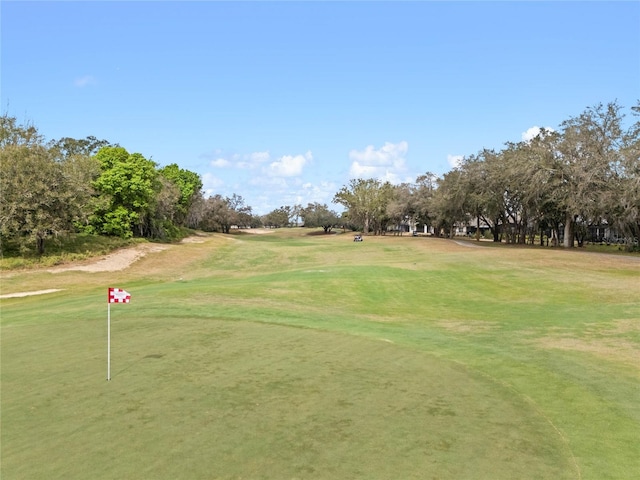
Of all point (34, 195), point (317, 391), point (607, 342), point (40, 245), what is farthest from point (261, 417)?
point (40, 245)

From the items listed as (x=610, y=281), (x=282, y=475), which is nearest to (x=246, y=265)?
(x=610, y=281)

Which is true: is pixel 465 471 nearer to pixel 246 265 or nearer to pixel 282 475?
pixel 282 475

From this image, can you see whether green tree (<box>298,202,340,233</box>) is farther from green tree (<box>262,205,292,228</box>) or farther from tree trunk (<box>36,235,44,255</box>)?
tree trunk (<box>36,235,44,255</box>)

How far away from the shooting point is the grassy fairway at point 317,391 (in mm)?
5738

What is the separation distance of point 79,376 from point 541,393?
873cm

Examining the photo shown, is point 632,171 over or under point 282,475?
over

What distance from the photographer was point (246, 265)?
4175 cm

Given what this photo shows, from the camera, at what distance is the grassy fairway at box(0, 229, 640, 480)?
5.74 meters

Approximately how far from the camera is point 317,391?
8336 mm

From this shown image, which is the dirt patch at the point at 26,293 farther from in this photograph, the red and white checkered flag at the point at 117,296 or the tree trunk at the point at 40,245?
the red and white checkered flag at the point at 117,296

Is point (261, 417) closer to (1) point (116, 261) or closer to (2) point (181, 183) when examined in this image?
(1) point (116, 261)

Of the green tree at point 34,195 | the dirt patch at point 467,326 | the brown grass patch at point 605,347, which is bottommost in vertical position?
the dirt patch at point 467,326

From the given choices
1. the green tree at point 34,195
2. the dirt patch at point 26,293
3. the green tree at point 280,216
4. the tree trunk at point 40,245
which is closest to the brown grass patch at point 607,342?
the dirt patch at point 26,293

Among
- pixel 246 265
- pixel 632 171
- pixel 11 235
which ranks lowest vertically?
pixel 246 265
